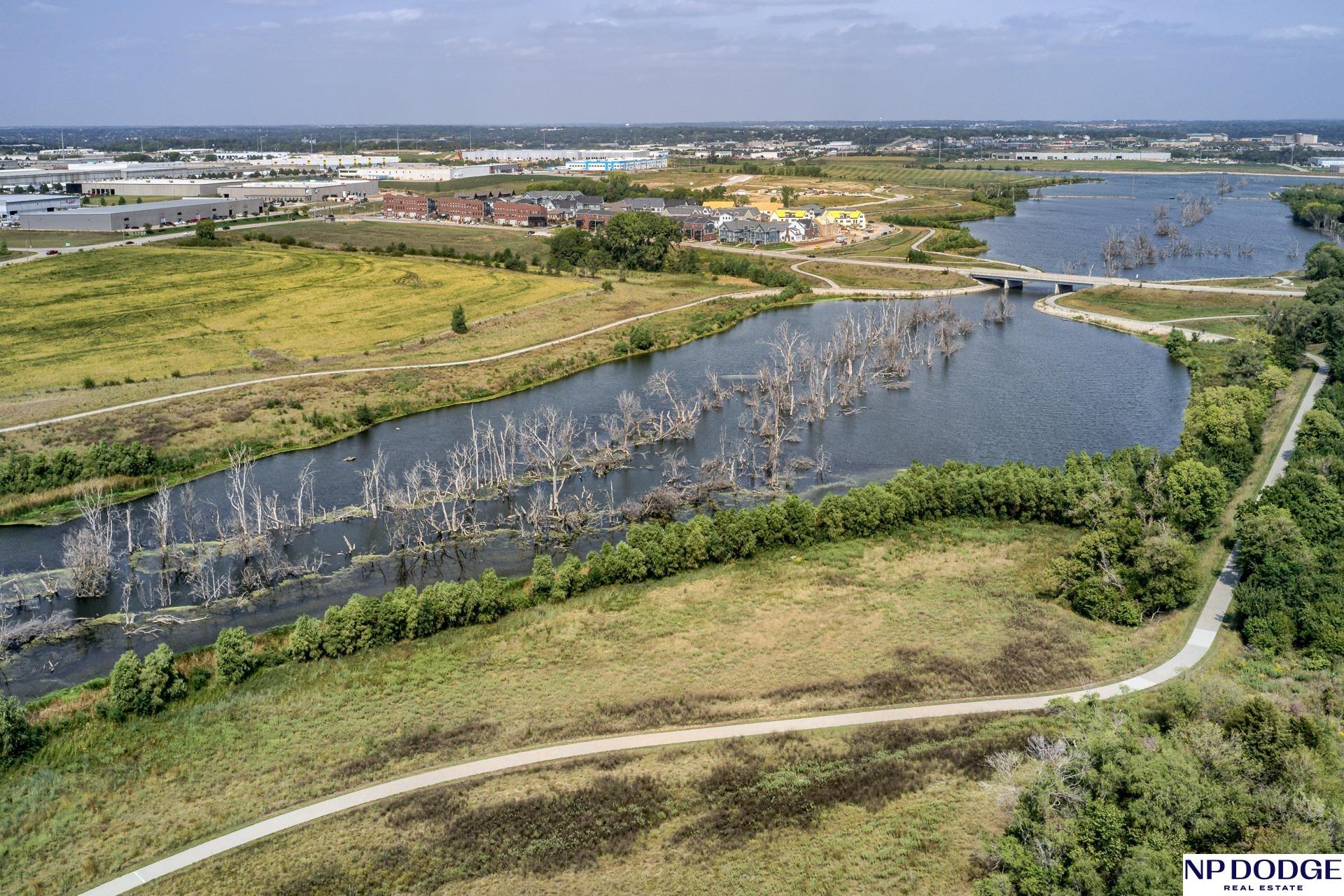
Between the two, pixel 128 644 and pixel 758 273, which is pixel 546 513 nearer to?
pixel 128 644

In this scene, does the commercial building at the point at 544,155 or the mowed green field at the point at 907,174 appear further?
the commercial building at the point at 544,155

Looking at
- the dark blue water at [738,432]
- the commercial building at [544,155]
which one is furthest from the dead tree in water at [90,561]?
the commercial building at [544,155]

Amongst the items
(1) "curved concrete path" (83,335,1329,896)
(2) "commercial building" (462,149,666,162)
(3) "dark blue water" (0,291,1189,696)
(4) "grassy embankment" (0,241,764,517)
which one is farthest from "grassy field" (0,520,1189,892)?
(2) "commercial building" (462,149,666,162)

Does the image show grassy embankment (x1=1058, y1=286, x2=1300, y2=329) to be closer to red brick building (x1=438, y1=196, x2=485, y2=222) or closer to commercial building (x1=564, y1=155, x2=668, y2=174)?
red brick building (x1=438, y1=196, x2=485, y2=222)

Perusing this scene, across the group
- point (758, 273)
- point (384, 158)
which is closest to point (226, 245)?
point (758, 273)

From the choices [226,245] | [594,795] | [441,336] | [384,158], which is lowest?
[594,795]

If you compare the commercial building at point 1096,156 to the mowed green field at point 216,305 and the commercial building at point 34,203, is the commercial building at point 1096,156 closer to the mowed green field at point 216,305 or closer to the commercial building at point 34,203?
the mowed green field at point 216,305

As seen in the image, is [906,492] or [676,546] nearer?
[676,546]
